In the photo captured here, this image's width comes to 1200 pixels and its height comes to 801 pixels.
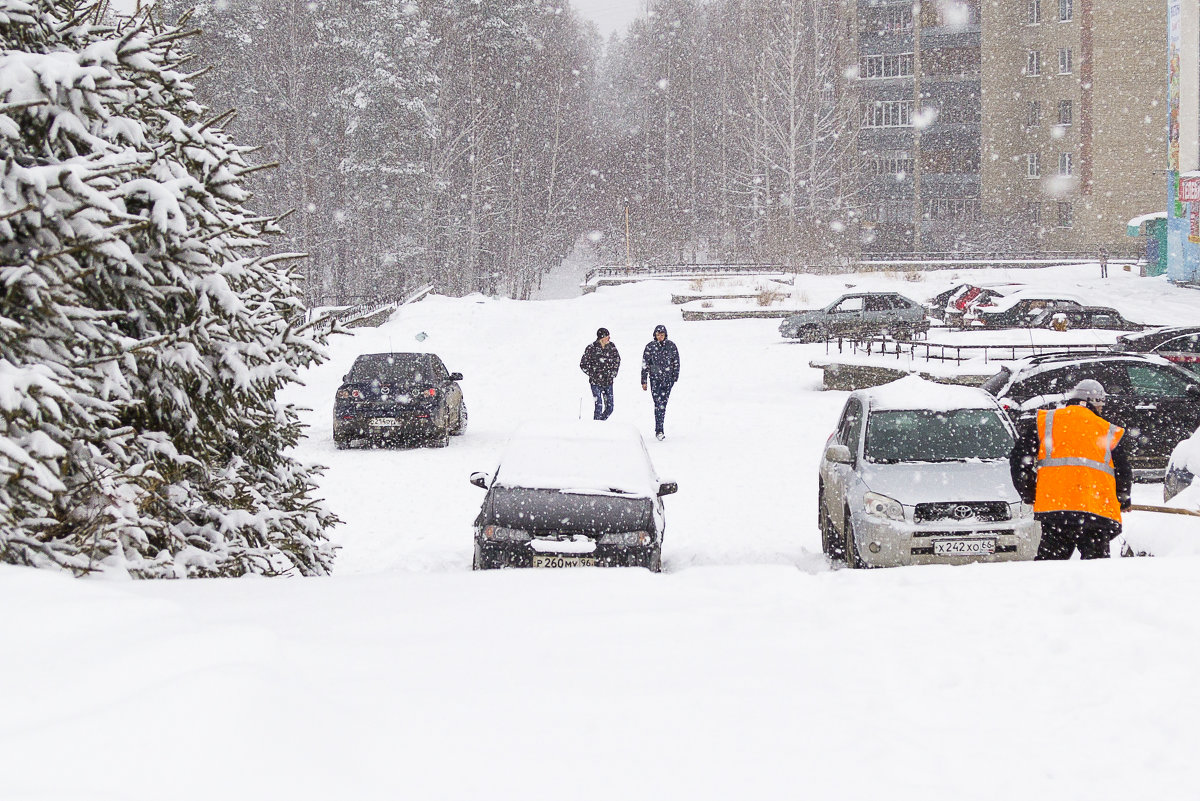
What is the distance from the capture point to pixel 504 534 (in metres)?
8.52

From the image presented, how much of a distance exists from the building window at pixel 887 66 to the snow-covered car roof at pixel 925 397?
66.6 metres

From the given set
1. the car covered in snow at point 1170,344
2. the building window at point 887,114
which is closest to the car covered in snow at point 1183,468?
the car covered in snow at point 1170,344

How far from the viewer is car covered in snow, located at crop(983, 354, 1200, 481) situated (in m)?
14.1

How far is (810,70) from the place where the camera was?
2589 inches

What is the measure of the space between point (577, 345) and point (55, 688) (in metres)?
31.4

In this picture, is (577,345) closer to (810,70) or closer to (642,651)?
(642,651)

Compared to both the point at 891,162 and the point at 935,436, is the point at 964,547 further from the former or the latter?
the point at 891,162

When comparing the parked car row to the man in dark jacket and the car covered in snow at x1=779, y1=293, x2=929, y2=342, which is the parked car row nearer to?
the car covered in snow at x1=779, y1=293, x2=929, y2=342

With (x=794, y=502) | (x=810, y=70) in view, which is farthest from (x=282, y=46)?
(x=794, y=502)

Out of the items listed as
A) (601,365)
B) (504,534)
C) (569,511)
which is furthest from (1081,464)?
(601,365)

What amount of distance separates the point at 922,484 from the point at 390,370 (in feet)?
37.9

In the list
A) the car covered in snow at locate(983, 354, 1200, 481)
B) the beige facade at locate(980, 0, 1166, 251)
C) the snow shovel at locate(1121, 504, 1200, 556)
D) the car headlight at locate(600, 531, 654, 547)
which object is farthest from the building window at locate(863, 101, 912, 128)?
the car headlight at locate(600, 531, 654, 547)

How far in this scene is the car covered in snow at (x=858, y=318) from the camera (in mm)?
33438

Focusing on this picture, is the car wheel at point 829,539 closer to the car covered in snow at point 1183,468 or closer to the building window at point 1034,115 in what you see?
the car covered in snow at point 1183,468
